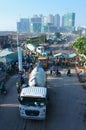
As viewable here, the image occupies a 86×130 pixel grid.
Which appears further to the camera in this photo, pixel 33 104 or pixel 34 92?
pixel 34 92

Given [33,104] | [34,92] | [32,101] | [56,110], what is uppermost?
[34,92]

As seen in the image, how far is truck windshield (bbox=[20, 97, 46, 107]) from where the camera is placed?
15023mm

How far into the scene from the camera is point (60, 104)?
1867 centimetres

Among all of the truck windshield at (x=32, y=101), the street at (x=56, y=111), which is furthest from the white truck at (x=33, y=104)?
the street at (x=56, y=111)

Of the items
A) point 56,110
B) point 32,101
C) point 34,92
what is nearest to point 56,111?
point 56,110

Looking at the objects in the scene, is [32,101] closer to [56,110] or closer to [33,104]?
[33,104]

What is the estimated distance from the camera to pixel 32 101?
15.2 meters

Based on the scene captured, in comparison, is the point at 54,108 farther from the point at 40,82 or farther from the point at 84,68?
the point at 84,68

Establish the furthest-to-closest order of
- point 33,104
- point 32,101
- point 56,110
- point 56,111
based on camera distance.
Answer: point 56,110, point 56,111, point 32,101, point 33,104

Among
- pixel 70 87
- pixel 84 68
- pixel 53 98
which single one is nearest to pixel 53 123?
pixel 53 98

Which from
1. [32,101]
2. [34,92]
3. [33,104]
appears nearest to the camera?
Result: [33,104]

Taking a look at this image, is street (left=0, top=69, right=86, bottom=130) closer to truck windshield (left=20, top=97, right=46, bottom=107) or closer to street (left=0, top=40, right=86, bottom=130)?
street (left=0, top=40, right=86, bottom=130)

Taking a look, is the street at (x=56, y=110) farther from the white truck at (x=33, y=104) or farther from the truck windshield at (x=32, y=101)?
the truck windshield at (x=32, y=101)

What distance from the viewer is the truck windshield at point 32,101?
15.0 m
